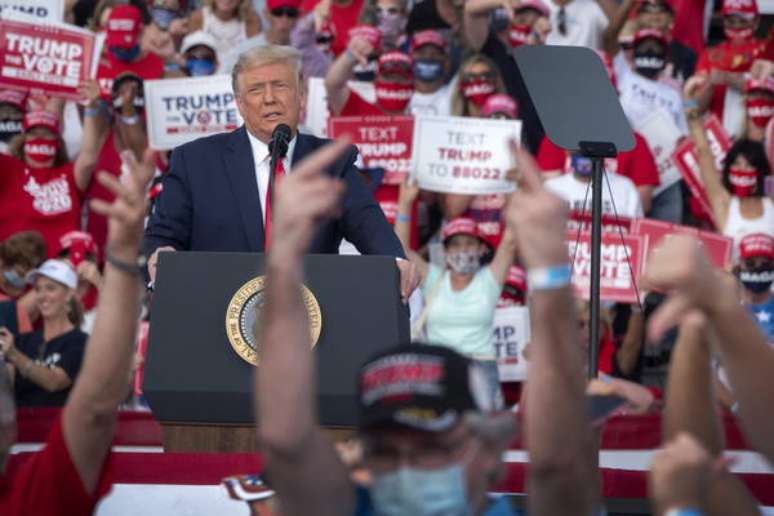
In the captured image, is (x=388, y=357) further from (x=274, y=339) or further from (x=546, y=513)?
(x=546, y=513)

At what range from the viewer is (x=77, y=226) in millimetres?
9531

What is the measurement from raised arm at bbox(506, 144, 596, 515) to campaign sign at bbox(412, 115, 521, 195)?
231 inches

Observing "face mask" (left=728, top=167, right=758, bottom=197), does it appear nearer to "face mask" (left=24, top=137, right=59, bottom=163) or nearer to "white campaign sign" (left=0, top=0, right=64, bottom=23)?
"face mask" (left=24, top=137, right=59, bottom=163)

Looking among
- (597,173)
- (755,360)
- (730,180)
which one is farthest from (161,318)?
(730,180)

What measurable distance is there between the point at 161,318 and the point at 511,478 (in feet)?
3.98

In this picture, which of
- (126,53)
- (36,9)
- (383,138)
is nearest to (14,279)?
(126,53)

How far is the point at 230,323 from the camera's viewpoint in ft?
15.5

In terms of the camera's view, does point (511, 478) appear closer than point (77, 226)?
Yes

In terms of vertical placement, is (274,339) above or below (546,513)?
above

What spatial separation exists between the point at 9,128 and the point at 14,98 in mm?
180

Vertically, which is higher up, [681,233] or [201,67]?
[201,67]

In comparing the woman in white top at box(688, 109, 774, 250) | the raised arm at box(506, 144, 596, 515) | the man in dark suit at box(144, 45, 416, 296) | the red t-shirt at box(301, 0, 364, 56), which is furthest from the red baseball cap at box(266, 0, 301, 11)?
the raised arm at box(506, 144, 596, 515)

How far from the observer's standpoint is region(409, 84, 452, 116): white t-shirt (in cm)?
960

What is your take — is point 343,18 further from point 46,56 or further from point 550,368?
point 550,368
